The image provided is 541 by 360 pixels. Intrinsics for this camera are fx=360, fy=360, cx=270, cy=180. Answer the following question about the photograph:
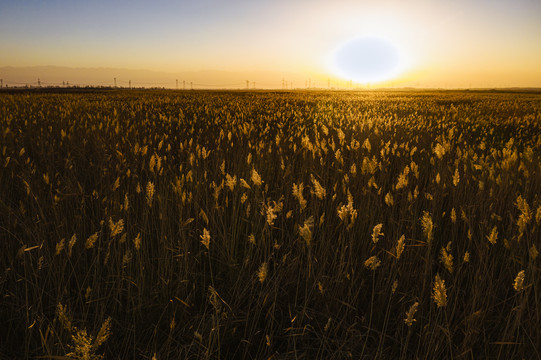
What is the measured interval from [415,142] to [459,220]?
11.3ft

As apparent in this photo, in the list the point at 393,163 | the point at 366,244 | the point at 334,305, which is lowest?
the point at 334,305

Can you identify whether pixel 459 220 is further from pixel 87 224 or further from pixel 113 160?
pixel 113 160

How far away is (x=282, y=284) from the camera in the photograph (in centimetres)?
203

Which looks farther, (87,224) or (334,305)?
(87,224)

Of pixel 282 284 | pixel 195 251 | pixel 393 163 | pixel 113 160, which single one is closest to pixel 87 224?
pixel 195 251

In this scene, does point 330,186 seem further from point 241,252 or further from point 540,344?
point 540,344

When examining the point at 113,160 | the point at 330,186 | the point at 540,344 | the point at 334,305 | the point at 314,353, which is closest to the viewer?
the point at 540,344

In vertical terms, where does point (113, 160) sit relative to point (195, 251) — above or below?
above

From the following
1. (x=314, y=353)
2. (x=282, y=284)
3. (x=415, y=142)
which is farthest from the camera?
(x=415, y=142)

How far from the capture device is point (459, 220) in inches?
101

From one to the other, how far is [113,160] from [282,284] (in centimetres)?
288

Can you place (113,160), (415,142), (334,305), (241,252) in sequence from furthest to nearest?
(415,142) → (113,160) → (241,252) → (334,305)

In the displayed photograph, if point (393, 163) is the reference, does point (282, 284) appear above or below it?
below

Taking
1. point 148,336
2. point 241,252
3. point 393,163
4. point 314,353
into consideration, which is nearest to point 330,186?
point 393,163
